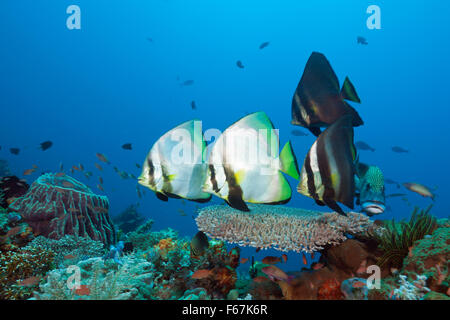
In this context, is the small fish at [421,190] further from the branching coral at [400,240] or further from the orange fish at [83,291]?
the orange fish at [83,291]

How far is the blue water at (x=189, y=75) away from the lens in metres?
61.0

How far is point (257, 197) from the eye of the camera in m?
1.98

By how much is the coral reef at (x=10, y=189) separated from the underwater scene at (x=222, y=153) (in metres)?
0.05

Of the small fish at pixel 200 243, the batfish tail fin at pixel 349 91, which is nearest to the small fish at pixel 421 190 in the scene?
the batfish tail fin at pixel 349 91

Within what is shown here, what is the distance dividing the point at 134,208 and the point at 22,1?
245ft

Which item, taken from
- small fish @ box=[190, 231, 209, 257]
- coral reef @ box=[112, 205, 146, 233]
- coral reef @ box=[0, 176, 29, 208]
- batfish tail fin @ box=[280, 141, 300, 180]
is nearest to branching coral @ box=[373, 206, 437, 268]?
batfish tail fin @ box=[280, 141, 300, 180]

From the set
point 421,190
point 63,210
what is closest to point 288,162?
point 63,210

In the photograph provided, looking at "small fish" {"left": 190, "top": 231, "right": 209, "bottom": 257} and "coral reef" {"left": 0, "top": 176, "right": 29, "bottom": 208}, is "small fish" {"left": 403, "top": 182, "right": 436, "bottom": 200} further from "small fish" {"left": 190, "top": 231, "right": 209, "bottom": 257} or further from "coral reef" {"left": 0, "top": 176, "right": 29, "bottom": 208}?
"coral reef" {"left": 0, "top": 176, "right": 29, "bottom": 208}

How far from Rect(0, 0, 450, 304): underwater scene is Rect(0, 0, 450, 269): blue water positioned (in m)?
0.43

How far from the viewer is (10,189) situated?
249 inches

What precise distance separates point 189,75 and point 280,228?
79740 mm

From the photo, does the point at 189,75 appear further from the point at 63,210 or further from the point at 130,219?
the point at 63,210

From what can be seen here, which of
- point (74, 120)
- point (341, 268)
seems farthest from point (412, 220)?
point (74, 120)
